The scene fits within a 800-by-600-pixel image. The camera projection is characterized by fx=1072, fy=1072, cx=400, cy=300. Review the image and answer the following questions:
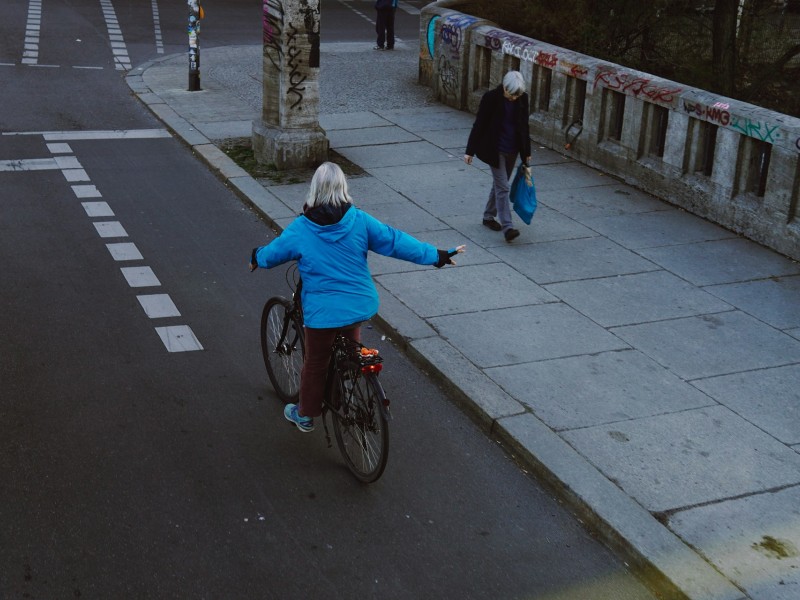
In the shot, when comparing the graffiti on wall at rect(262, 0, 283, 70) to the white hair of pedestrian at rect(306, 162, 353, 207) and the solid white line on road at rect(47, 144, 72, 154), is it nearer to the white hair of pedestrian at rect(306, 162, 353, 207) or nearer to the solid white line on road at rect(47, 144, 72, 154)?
the solid white line on road at rect(47, 144, 72, 154)

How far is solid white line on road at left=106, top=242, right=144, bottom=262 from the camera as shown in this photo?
32.2 feet

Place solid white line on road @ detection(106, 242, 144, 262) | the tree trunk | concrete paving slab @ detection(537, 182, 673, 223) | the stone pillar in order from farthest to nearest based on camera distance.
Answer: the tree trunk < the stone pillar < concrete paving slab @ detection(537, 182, 673, 223) < solid white line on road @ detection(106, 242, 144, 262)

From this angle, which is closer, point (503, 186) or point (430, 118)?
point (503, 186)

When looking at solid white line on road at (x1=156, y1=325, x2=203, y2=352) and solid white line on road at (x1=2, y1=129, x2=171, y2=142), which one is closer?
solid white line on road at (x1=156, y1=325, x2=203, y2=352)

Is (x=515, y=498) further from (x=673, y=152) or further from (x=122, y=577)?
(x=673, y=152)

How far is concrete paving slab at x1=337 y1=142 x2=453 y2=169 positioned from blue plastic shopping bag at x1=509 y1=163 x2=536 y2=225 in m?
3.19

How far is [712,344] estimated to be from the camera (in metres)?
8.08

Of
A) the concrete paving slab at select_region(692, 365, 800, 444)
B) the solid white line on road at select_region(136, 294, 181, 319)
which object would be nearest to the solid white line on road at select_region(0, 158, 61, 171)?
the solid white line on road at select_region(136, 294, 181, 319)

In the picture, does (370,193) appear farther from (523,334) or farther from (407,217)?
(523,334)

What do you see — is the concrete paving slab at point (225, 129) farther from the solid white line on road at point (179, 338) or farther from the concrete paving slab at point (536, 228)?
the solid white line on road at point (179, 338)

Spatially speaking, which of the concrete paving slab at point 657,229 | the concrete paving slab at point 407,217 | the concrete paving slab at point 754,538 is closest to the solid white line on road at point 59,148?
the concrete paving slab at point 407,217

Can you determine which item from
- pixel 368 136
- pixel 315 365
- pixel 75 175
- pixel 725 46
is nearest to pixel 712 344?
pixel 315 365

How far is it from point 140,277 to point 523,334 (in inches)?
136

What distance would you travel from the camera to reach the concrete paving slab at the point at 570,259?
9578mm
